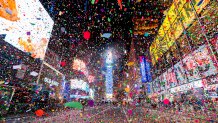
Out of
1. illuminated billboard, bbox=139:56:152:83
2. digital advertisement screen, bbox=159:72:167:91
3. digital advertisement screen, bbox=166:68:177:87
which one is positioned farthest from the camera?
illuminated billboard, bbox=139:56:152:83

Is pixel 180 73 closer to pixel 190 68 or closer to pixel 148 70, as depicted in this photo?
pixel 190 68

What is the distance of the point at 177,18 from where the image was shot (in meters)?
16.0

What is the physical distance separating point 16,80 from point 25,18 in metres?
6.15

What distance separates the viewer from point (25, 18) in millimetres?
13094

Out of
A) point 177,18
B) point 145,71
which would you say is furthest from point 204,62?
point 145,71

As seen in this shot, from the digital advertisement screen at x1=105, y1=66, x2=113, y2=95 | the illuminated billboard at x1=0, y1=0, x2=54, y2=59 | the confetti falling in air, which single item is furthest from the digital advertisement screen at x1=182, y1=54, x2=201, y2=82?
the digital advertisement screen at x1=105, y1=66, x2=113, y2=95

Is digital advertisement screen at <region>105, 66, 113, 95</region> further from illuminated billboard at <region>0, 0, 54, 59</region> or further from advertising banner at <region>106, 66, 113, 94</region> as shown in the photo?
illuminated billboard at <region>0, 0, 54, 59</region>

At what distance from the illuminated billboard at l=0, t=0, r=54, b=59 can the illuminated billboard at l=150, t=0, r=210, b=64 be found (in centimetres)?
1566

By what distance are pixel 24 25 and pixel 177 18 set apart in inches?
646

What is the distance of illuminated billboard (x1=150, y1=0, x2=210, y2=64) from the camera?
12765mm

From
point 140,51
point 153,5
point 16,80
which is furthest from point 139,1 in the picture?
point 16,80

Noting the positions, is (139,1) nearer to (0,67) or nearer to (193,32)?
(193,32)

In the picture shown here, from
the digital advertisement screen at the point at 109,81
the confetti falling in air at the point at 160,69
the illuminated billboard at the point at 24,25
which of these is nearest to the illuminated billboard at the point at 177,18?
the confetti falling in air at the point at 160,69

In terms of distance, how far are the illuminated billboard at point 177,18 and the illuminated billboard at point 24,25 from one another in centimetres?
1566
